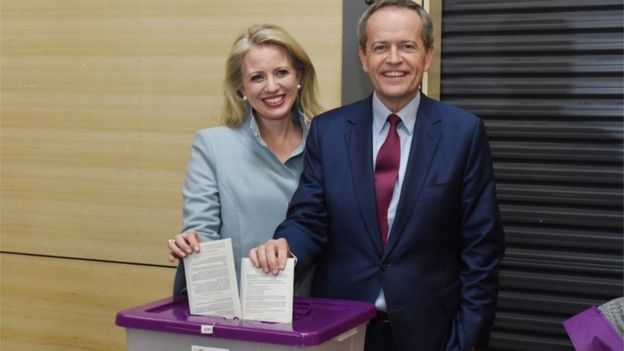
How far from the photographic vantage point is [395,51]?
251cm

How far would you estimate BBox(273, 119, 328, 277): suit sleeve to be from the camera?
254cm

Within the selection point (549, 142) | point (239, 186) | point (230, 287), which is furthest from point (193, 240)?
point (549, 142)

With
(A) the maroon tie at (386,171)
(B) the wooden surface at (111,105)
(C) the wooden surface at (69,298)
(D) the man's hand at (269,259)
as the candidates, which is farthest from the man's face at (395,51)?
(C) the wooden surface at (69,298)

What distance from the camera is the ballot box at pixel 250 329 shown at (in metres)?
2.17

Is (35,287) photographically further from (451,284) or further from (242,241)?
(451,284)

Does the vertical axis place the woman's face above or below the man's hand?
above

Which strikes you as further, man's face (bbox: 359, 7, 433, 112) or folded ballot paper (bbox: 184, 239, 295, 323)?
man's face (bbox: 359, 7, 433, 112)

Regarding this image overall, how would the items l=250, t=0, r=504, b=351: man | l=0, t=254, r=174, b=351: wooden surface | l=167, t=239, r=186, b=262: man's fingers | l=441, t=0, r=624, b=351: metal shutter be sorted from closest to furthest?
l=167, t=239, r=186, b=262: man's fingers → l=250, t=0, r=504, b=351: man → l=441, t=0, r=624, b=351: metal shutter → l=0, t=254, r=174, b=351: wooden surface

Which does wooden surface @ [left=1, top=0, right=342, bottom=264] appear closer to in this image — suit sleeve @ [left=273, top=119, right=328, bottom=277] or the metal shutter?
the metal shutter

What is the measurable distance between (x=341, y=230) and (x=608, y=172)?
1.25m

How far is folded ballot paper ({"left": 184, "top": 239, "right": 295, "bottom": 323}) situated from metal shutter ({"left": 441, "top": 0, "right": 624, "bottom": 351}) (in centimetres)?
140

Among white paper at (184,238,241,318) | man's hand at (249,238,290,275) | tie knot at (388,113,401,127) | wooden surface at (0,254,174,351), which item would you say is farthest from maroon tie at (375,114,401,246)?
wooden surface at (0,254,174,351)

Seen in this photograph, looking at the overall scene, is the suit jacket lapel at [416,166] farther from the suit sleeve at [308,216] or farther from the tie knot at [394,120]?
the suit sleeve at [308,216]

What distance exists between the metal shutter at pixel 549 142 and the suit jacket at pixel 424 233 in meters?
0.92
